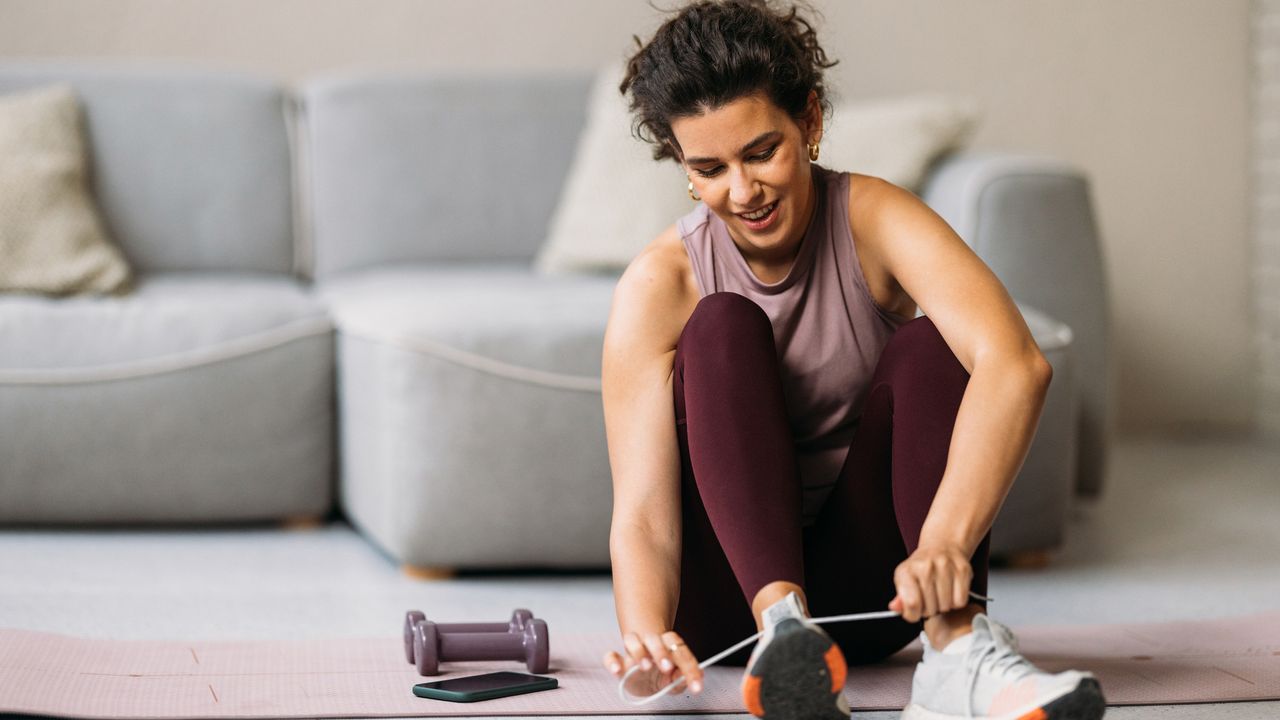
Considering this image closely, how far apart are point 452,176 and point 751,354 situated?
1.76m

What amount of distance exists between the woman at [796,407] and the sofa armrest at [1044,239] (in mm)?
887

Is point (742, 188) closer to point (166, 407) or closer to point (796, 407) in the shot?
point (796, 407)

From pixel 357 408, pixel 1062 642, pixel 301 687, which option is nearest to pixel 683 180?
pixel 357 408

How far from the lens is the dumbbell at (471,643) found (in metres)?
1.58

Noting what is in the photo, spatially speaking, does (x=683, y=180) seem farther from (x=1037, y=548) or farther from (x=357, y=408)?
(x=1037, y=548)

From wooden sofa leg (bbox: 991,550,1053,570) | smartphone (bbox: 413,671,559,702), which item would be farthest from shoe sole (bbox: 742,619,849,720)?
wooden sofa leg (bbox: 991,550,1053,570)

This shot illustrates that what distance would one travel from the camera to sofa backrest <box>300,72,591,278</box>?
9.92 ft

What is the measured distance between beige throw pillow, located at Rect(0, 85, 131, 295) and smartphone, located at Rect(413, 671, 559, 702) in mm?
1392

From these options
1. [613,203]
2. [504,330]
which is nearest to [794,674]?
[504,330]

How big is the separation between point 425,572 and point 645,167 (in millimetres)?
985

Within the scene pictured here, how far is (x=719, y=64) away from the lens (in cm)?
140

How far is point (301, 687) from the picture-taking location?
1548 mm

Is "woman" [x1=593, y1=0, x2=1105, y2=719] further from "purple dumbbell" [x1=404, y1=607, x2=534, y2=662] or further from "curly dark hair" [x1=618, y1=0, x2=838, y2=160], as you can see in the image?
"purple dumbbell" [x1=404, y1=607, x2=534, y2=662]

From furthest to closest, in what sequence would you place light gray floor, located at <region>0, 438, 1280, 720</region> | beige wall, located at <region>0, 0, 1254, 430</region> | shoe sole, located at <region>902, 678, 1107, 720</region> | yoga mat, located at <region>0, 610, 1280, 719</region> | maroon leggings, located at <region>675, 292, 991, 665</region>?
beige wall, located at <region>0, 0, 1254, 430</region> → light gray floor, located at <region>0, 438, 1280, 720</region> → yoga mat, located at <region>0, 610, 1280, 719</region> → maroon leggings, located at <region>675, 292, 991, 665</region> → shoe sole, located at <region>902, 678, 1107, 720</region>
